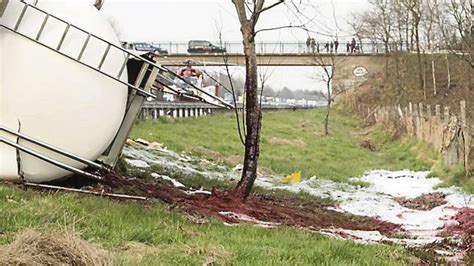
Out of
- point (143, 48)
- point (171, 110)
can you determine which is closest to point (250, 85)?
point (143, 48)

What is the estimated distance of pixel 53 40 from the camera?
8.98 m

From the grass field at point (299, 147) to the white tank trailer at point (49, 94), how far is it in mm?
10933

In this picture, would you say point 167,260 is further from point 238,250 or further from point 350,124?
point 350,124

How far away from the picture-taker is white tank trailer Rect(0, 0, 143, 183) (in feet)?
28.7

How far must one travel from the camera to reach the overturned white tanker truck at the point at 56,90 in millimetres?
8742

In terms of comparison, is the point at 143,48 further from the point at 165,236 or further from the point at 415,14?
the point at 415,14

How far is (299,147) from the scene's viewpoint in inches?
1177

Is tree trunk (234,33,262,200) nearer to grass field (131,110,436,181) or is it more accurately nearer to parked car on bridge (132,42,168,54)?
parked car on bridge (132,42,168,54)

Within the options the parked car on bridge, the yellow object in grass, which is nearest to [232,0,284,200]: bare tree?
the parked car on bridge

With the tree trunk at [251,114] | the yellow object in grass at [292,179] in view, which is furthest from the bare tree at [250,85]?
the yellow object in grass at [292,179]

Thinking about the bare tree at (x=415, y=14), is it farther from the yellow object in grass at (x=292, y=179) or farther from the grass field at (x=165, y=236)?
the grass field at (x=165, y=236)

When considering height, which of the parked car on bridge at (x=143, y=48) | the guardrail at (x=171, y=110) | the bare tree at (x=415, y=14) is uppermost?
the bare tree at (x=415, y=14)

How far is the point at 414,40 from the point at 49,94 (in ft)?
132

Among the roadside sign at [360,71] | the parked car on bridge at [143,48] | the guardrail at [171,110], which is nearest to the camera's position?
the parked car on bridge at [143,48]
